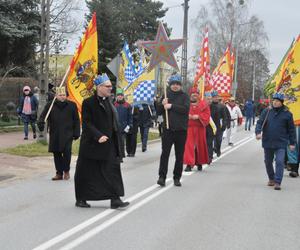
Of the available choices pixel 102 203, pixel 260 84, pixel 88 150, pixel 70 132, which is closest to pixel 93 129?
pixel 88 150

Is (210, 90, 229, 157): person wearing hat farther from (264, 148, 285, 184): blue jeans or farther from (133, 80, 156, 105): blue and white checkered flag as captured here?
(264, 148, 285, 184): blue jeans

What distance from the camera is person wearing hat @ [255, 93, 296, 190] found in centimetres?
1063

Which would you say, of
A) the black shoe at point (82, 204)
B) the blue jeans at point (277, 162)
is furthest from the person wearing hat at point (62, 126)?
the blue jeans at point (277, 162)

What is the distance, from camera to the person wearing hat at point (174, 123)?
10.4 meters

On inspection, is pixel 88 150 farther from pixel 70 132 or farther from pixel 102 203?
pixel 70 132

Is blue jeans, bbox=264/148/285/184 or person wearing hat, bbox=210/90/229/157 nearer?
blue jeans, bbox=264/148/285/184

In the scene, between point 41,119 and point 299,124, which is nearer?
point 41,119

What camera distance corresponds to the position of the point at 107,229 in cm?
708

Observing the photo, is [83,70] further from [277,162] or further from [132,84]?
[132,84]

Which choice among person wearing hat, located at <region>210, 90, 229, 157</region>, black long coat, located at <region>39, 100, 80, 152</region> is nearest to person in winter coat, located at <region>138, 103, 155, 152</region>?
person wearing hat, located at <region>210, 90, 229, 157</region>

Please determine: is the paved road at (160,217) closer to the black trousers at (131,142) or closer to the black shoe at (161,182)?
the black shoe at (161,182)

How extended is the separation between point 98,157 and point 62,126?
10.0 feet

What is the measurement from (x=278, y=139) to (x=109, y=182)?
385 centimetres

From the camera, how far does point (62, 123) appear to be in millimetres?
11016
